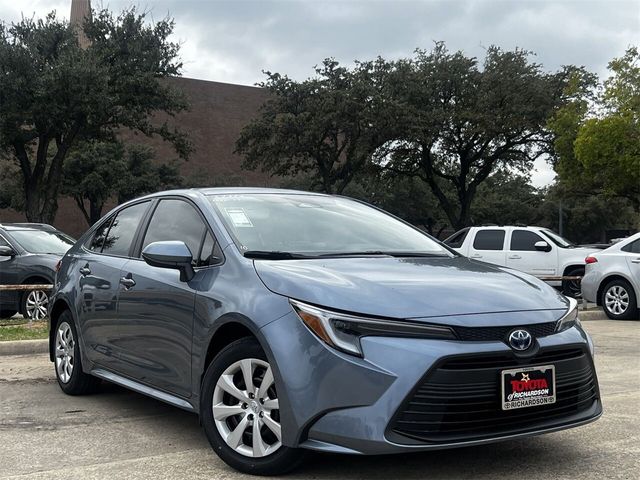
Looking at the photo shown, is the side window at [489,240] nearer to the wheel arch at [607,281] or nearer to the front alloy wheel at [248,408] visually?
the wheel arch at [607,281]

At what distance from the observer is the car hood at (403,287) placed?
370cm

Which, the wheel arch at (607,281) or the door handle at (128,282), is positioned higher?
the door handle at (128,282)

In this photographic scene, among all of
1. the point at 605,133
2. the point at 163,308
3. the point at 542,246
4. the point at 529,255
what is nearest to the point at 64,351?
the point at 163,308

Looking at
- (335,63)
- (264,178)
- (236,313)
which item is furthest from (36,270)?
(264,178)

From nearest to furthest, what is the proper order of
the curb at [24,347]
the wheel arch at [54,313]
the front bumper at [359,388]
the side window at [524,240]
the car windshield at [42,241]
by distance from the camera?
the front bumper at [359,388], the wheel arch at [54,313], the curb at [24,347], the car windshield at [42,241], the side window at [524,240]

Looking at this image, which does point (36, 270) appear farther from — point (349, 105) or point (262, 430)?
point (349, 105)

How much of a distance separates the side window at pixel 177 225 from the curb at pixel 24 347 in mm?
4076

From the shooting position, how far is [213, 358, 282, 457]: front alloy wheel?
383cm

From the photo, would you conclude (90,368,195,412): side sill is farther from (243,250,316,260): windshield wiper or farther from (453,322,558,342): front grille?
(453,322,558,342): front grille

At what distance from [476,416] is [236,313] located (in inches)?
52.7

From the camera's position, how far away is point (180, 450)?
4.52 metres

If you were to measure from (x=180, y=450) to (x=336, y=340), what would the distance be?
A: 1494 mm

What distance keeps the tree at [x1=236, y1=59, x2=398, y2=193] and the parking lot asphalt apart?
28545 millimetres

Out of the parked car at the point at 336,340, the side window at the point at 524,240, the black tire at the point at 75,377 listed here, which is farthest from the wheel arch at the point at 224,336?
the side window at the point at 524,240
